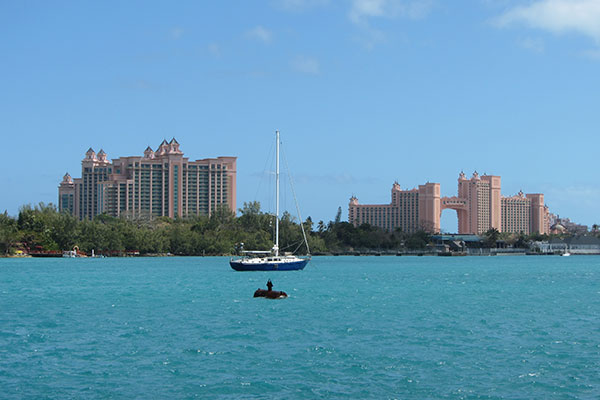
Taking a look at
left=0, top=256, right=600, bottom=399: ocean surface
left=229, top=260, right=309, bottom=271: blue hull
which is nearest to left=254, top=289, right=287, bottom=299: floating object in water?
left=0, top=256, right=600, bottom=399: ocean surface

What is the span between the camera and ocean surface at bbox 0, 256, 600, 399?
77.1 ft

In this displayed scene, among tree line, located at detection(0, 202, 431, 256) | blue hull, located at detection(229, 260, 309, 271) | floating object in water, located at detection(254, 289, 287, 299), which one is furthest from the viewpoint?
tree line, located at detection(0, 202, 431, 256)

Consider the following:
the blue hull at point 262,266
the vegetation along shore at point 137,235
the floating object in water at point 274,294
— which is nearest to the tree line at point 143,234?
the vegetation along shore at point 137,235

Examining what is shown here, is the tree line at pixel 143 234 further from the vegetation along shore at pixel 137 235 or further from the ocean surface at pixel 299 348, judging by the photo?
the ocean surface at pixel 299 348

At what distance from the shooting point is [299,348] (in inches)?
1204

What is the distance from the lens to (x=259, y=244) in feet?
594

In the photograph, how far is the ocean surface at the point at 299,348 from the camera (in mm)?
23500

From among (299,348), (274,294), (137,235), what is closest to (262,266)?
(274,294)

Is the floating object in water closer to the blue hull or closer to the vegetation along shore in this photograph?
the blue hull

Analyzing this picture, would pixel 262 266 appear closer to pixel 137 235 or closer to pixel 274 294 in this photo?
pixel 274 294

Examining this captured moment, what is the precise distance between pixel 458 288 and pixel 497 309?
70.5 feet

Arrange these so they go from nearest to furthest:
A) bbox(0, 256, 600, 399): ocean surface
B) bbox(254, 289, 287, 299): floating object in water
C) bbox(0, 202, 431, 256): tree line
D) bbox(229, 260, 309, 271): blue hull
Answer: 1. bbox(0, 256, 600, 399): ocean surface
2. bbox(254, 289, 287, 299): floating object in water
3. bbox(229, 260, 309, 271): blue hull
4. bbox(0, 202, 431, 256): tree line

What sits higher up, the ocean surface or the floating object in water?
the floating object in water

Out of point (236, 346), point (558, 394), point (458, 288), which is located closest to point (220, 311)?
point (236, 346)
